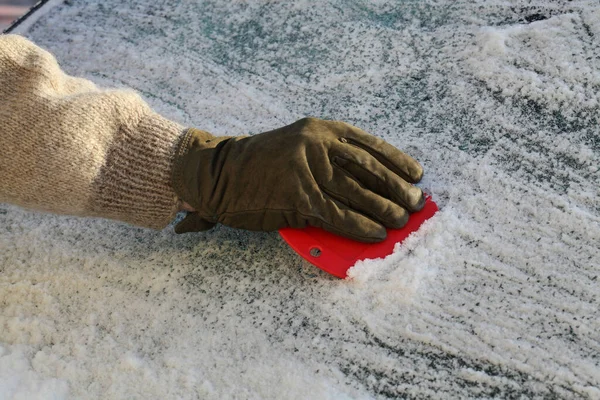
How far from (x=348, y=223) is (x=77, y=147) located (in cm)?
63

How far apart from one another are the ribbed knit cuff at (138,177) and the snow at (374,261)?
0.14 m

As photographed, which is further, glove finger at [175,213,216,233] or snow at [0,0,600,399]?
glove finger at [175,213,216,233]

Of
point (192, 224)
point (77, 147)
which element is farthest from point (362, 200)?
point (77, 147)

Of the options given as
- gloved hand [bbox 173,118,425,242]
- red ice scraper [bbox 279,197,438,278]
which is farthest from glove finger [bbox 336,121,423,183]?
red ice scraper [bbox 279,197,438,278]

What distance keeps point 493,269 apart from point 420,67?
2.46 ft

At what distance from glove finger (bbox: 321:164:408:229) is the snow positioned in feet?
0.24

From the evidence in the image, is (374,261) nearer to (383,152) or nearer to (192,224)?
(383,152)

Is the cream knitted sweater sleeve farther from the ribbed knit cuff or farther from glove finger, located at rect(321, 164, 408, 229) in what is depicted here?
glove finger, located at rect(321, 164, 408, 229)

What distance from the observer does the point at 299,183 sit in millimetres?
1359

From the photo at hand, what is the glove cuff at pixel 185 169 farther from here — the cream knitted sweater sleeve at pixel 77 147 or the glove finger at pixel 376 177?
the glove finger at pixel 376 177

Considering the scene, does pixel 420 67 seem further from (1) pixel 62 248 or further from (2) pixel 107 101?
(1) pixel 62 248

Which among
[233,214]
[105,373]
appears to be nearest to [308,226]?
[233,214]

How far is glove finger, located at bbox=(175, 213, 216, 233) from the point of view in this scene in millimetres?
1449

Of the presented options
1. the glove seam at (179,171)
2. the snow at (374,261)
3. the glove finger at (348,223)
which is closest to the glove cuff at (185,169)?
the glove seam at (179,171)
